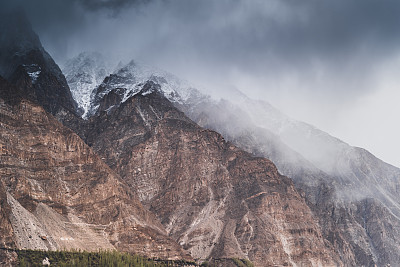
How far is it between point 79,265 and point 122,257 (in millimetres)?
32871

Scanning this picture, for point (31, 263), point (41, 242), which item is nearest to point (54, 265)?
point (31, 263)

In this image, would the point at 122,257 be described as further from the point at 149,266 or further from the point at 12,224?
the point at 12,224

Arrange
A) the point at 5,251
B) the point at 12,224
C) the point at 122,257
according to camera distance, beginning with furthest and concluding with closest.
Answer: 1. the point at 122,257
2. the point at 12,224
3. the point at 5,251

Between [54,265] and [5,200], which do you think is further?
[5,200]

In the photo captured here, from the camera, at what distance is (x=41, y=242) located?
188625mm

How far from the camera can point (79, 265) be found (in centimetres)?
16812

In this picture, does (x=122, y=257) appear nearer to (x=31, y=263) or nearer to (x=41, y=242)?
(x=41, y=242)

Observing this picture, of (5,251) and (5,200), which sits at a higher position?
(5,200)

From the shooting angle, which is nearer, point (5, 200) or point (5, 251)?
point (5, 251)

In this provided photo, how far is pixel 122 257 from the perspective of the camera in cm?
19938

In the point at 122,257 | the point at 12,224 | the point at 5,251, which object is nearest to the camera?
the point at 5,251

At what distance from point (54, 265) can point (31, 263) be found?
7.27 metres

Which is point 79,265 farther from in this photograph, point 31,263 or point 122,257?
point 122,257

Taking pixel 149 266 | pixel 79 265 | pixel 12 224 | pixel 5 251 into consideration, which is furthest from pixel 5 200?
pixel 149 266
